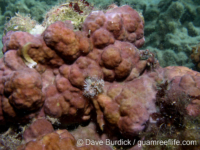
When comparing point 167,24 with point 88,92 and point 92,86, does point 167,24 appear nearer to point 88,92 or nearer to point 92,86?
point 92,86

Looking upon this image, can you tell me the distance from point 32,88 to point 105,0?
7.63 m

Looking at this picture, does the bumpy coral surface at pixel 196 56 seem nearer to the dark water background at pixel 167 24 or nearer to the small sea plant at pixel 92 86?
the dark water background at pixel 167 24

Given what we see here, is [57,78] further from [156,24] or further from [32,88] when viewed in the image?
[156,24]

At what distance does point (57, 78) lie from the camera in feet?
10.2

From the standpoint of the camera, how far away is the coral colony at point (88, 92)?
267 cm

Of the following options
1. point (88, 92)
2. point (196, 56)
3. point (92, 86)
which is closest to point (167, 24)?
point (196, 56)

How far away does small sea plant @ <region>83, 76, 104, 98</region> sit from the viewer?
118 inches

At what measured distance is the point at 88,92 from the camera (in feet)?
9.92

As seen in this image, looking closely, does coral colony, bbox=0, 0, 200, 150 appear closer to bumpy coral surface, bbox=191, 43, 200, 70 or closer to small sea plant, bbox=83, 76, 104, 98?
small sea plant, bbox=83, 76, 104, 98

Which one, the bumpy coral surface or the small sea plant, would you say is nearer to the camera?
the small sea plant

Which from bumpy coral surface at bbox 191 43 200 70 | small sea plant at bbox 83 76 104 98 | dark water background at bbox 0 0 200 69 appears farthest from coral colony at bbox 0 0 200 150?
dark water background at bbox 0 0 200 69

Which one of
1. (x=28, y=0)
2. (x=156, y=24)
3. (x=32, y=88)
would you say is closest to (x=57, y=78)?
(x=32, y=88)

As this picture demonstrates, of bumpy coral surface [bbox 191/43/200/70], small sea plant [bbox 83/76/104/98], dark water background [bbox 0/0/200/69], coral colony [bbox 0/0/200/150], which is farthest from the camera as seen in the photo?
dark water background [bbox 0/0/200/69]

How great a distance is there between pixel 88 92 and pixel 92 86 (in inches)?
6.4
